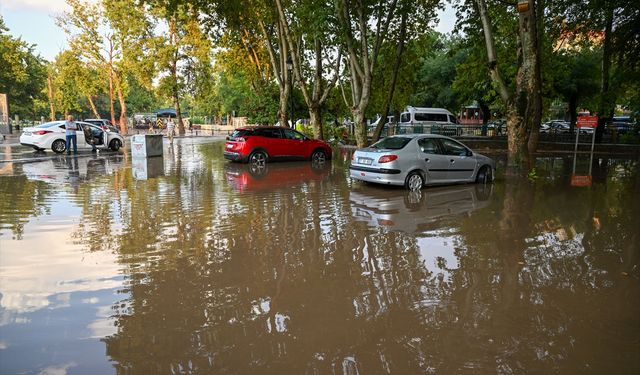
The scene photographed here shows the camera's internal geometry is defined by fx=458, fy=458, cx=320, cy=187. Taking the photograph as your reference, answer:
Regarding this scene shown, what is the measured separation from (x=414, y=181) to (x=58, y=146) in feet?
58.0

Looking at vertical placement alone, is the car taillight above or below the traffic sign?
below

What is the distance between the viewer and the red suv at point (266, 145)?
17.8 metres

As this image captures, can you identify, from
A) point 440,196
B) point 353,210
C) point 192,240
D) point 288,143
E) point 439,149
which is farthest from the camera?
point 288,143

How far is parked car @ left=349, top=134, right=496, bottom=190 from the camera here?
11.5 metres

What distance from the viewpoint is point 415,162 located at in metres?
11.7

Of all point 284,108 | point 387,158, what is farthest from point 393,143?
point 284,108

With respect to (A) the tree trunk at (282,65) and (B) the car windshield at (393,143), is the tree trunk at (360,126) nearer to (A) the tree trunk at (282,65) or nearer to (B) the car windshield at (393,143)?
(A) the tree trunk at (282,65)

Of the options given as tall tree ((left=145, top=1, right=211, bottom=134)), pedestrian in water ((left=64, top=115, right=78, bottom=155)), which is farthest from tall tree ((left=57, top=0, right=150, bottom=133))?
pedestrian in water ((left=64, top=115, right=78, bottom=155))

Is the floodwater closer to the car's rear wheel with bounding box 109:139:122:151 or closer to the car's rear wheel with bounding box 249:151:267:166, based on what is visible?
the car's rear wheel with bounding box 249:151:267:166

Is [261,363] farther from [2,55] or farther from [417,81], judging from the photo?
[2,55]

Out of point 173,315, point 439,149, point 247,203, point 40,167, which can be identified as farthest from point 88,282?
point 40,167

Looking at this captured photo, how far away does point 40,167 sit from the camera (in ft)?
52.1

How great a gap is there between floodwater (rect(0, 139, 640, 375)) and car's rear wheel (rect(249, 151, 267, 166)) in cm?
757

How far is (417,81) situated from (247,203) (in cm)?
3590
